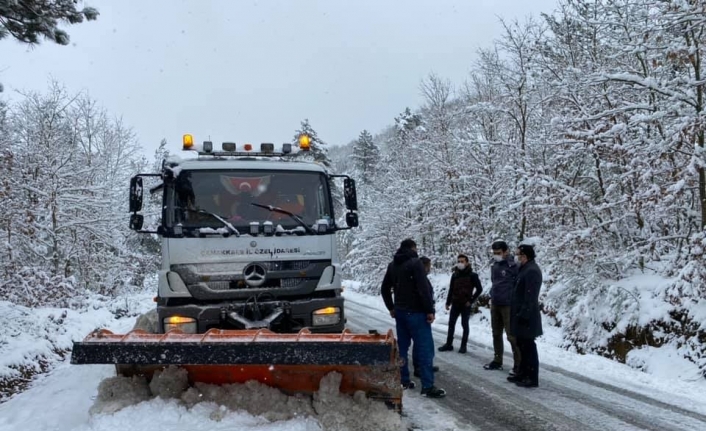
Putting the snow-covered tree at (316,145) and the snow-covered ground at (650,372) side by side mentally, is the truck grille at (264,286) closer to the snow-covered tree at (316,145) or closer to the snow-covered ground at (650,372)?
the snow-covered ground at (650,372)

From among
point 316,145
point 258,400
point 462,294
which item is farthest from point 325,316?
point 316,145

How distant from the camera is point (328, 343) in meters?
4.33

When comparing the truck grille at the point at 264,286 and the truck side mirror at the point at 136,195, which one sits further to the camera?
the truck side mirror at the point at 136,195

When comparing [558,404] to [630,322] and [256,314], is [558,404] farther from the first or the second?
[630,322]

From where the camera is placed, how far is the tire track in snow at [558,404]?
5062mm

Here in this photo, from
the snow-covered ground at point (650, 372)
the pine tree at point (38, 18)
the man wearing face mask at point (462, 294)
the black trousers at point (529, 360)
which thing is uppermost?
the pine tree at point (38, 18)

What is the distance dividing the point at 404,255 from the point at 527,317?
170cm

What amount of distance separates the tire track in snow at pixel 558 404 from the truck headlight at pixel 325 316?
155cm

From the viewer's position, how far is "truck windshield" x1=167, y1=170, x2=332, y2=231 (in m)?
6.01

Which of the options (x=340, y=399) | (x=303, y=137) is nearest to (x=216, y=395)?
(x=340, y=399)

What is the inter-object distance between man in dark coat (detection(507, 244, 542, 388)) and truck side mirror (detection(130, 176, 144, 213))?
15.9 ft

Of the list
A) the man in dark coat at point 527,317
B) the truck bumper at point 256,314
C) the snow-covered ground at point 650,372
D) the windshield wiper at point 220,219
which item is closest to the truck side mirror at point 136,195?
the windshield wiper at point 220,219

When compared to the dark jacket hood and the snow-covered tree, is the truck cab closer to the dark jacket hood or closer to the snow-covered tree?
the dark jacket hood

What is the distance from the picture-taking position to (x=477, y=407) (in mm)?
5652
